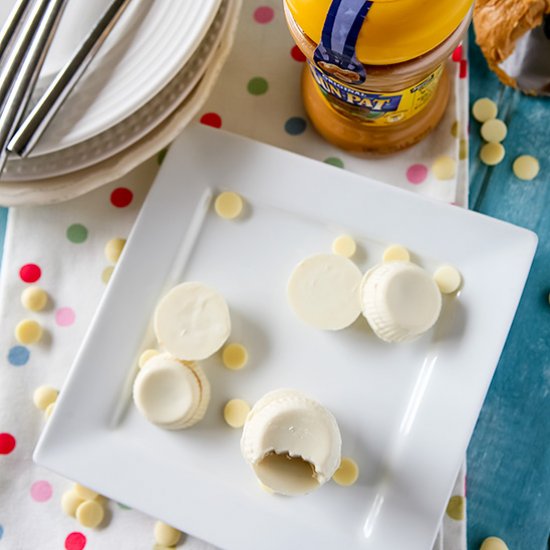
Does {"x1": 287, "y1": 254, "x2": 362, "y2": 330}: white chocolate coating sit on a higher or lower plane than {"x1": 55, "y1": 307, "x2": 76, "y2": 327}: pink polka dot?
higher

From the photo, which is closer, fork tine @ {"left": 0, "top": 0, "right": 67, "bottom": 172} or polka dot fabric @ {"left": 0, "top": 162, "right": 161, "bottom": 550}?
fork tine @ {"left": 0, "top": 0, "right": 67, "bottom": 172}

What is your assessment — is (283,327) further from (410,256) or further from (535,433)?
(535,433)

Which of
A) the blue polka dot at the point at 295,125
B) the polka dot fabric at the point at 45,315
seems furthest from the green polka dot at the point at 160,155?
the blue polka dot at the point at 295,125

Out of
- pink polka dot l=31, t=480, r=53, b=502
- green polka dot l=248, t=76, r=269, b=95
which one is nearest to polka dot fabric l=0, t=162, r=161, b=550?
pink polka dot l=31, t=480, r=53, b=502

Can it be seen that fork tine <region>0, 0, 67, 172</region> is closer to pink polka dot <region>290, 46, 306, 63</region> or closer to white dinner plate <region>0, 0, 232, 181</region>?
white dinner plate <region>0, 0, 232, 181</region>

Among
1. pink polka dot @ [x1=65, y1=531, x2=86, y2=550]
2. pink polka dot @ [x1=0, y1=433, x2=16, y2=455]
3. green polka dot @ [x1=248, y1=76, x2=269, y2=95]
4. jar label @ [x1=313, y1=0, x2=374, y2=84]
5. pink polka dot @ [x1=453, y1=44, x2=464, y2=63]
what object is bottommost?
pink polka dot @ [x1=65, y1=531, x2=86, y2=550]

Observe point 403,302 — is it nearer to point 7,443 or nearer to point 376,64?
point 376,64
